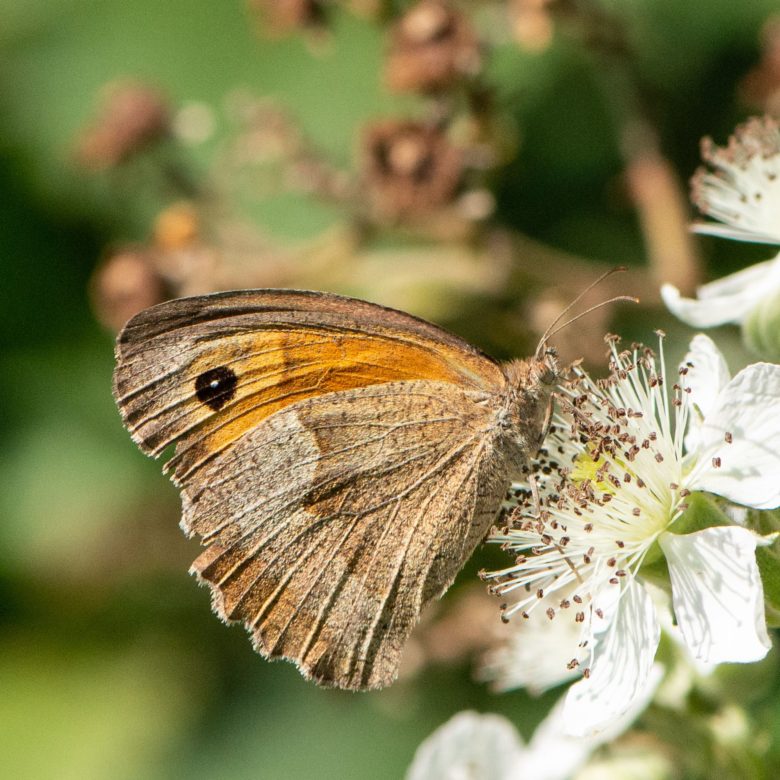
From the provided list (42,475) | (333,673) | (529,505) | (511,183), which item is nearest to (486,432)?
(529,505)

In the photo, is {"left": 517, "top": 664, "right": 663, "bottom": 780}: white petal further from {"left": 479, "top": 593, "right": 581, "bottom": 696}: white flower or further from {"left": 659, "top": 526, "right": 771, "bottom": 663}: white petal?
{"left": 659, "top": 526, "right": 771, "bottom": 663}: white petal

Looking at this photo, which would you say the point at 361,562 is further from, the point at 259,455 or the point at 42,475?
the point at 42,475

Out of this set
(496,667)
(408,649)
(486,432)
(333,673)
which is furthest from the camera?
(408,649)

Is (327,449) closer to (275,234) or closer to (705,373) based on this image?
(705,373)

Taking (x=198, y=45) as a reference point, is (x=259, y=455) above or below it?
below

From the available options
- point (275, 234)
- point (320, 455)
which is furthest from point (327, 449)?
point (275, 234)

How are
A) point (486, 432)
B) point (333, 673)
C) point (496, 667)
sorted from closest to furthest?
1. point (333, 673)
2. point (486, 432)
3. point (496, 667)
